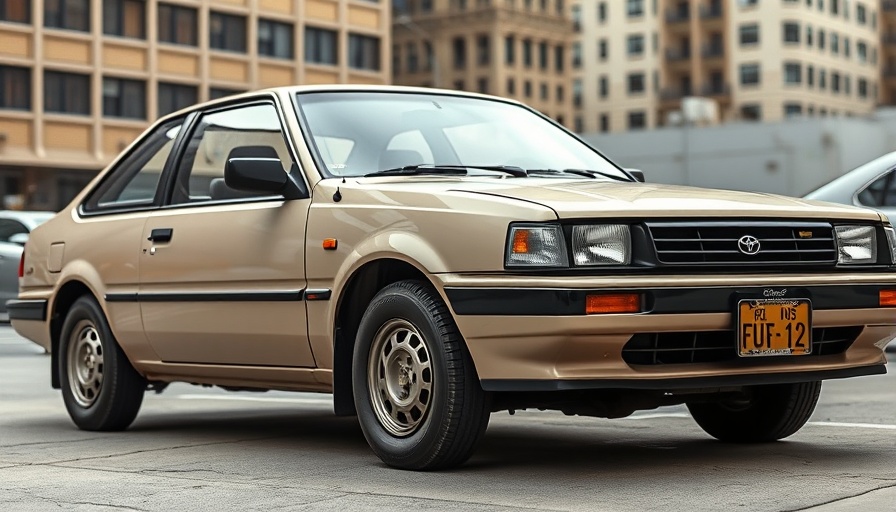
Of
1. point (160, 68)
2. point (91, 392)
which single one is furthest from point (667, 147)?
point (91, 392)

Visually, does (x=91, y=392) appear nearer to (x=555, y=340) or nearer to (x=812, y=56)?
(x=555, y=340)

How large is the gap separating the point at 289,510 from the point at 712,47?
98.0m

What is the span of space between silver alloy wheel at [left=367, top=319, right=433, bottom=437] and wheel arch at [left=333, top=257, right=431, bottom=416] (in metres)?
0.26

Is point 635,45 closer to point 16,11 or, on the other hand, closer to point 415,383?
point 16,11

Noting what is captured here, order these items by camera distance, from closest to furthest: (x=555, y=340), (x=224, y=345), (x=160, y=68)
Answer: (x=555, y=340) → (x=224, y=345) → (x=160, y=68)

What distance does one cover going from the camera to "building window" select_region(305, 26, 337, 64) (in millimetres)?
62281

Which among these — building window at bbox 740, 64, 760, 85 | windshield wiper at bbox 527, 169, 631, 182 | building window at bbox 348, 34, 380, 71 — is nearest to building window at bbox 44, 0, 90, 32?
building window at bbox 348, 34, 380, 71

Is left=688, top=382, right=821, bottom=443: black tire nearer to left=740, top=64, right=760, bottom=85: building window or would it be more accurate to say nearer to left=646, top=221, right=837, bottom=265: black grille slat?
left=646, top=221, right=837, bottom=265: black grille slat

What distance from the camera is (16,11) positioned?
168ft

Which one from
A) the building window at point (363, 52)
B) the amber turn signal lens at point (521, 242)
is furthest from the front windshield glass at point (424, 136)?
the building window at point (363, 52)

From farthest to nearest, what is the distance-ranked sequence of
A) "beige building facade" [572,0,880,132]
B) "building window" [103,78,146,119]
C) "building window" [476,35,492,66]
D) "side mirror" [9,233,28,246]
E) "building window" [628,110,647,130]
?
1. "building window" [628,110,647,130]
2. "beige building facade" [572,0,880,132]
3. "building window" [476,35,492,66]
4. "building window" [103,78,146,119]
5. "side mirror" [9,233,28,246]

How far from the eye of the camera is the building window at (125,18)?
54.5 metres

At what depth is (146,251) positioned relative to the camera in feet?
25.1

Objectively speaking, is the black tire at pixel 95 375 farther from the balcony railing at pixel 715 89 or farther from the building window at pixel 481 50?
the balcony railing at pixel 715 89
